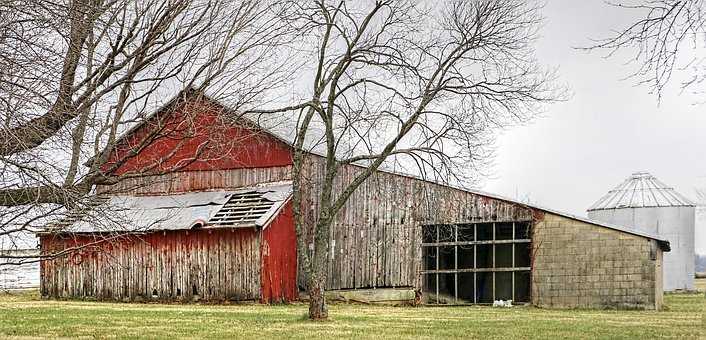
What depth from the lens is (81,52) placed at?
435 inches

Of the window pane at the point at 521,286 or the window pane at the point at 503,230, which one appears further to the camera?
the window pane at the point at 521,286

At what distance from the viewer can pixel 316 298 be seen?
72.6 ft

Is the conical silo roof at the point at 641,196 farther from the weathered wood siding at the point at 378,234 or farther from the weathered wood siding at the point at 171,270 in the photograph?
the weathered wood siding at the point at 171,270

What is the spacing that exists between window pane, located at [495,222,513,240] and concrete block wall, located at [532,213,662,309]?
2559 mm

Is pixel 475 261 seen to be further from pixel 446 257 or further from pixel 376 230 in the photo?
pixel 376 230

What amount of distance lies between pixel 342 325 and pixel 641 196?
1257 inches

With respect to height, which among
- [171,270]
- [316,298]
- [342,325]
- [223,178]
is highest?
[223,178]

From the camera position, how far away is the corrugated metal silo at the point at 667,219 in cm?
4688

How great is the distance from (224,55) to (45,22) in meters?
3.55

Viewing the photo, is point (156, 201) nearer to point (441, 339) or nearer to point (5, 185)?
point (441, 339)

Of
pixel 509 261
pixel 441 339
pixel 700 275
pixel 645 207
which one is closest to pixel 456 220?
pixel 509 261

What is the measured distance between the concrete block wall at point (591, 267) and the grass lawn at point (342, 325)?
10.7 feet

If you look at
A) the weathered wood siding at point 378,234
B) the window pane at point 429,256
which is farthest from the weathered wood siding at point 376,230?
the window pane at point 429,256

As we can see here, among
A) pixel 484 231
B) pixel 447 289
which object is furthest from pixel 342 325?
pixel 447 289
